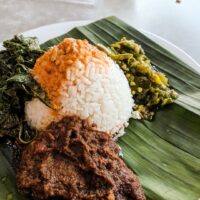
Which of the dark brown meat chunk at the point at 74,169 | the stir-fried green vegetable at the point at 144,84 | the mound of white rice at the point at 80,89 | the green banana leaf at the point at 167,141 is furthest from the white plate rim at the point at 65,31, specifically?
the dark brown meat chunk at the point at 74,169

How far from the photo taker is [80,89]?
3.33m

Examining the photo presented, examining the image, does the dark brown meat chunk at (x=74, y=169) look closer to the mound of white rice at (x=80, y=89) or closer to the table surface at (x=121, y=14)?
the mound of white rice at (x=80, y=89)

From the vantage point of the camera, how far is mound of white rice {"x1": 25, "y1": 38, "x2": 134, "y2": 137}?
3.31m

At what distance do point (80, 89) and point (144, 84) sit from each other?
2.38 feet

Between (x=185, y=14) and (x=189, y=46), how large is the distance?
87 centimetres

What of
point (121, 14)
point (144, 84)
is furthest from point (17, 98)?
point (121, 14)

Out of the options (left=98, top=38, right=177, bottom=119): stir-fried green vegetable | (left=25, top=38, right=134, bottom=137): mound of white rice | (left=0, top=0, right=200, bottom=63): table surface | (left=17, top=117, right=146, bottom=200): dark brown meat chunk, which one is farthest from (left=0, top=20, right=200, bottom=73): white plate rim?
(left=17, top=117, right=146, bottom=200): dark brown meat chunk

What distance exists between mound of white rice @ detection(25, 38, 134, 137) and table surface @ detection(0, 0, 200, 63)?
6.27 ft

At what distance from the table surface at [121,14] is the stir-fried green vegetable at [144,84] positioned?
142cm

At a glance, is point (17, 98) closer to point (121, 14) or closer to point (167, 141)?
point (167, 141)

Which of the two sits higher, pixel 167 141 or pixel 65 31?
pixel 65 31

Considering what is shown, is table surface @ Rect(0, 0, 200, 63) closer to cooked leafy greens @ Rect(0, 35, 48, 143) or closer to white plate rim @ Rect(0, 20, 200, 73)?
white plate rim @ Rect(0, 20, 200, 73)

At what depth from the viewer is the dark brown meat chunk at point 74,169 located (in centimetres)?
275

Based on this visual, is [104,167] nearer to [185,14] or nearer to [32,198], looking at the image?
[32,198]
